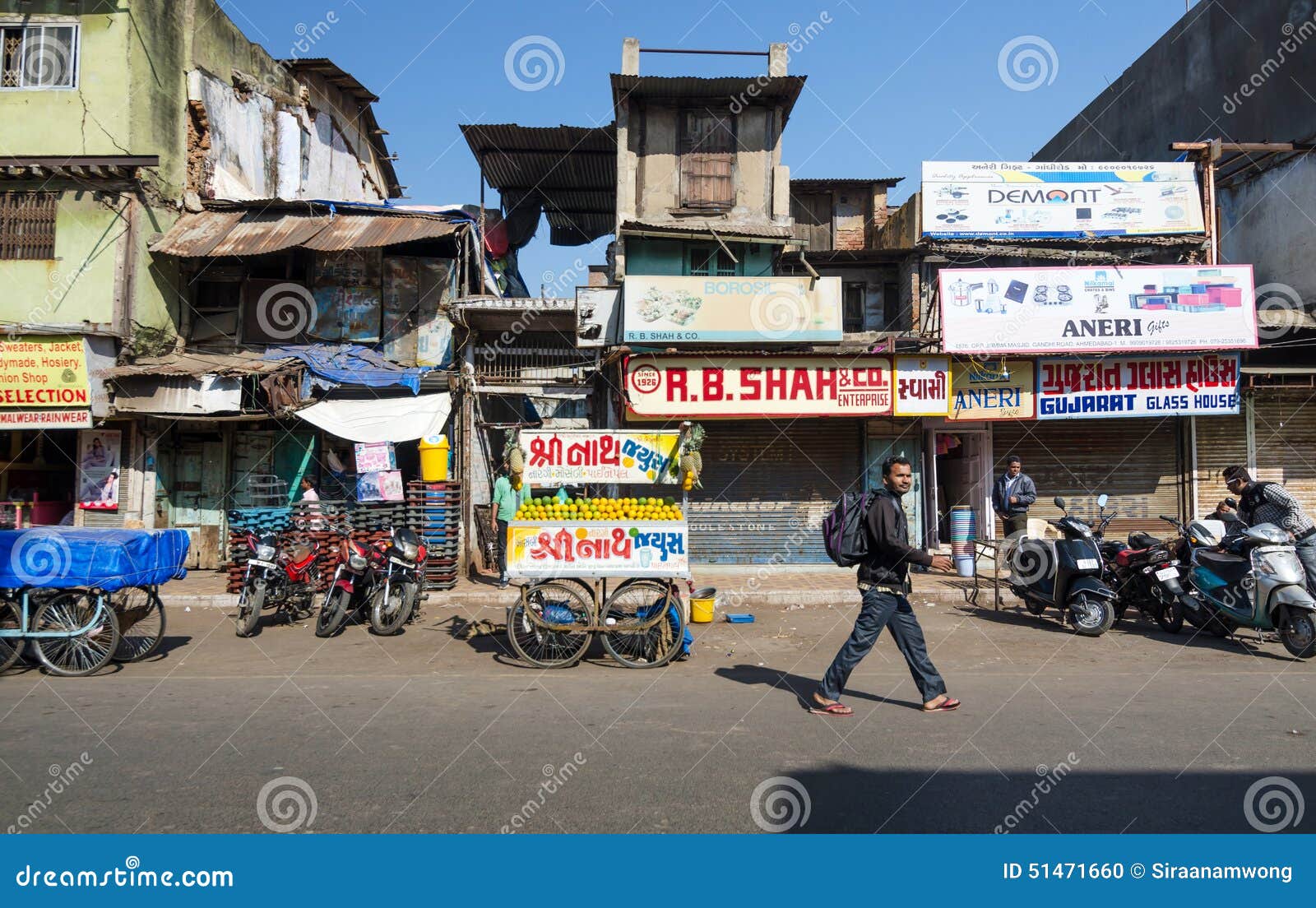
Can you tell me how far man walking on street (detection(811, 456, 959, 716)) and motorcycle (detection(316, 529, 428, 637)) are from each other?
17.8 ft

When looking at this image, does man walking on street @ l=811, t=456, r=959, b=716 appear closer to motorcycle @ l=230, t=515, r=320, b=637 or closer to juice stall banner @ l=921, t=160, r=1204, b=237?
motorcycle @ l=230, t=515, r=320, b=637

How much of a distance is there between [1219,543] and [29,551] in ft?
38.4

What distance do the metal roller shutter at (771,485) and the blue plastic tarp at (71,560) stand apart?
881 cm

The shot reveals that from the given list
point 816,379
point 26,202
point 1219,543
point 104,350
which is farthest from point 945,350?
point 26,202

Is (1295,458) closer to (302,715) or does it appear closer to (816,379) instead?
(816,379)

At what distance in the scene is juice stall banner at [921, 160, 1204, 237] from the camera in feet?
55.4

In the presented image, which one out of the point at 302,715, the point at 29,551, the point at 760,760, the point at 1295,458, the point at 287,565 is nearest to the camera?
the point at 760,760

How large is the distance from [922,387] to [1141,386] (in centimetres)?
386

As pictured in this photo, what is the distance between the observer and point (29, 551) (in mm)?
7242

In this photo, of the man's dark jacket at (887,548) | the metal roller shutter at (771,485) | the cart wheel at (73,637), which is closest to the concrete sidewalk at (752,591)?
the metal roller shutter at (771,485)

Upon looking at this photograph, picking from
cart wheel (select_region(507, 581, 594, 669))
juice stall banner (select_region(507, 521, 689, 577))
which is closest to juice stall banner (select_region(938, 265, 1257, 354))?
juice stall banner (select_region(507, 521, 689, 577))

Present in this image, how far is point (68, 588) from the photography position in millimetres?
7410

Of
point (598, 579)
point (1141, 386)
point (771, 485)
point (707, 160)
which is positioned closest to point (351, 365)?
point (771, 485)

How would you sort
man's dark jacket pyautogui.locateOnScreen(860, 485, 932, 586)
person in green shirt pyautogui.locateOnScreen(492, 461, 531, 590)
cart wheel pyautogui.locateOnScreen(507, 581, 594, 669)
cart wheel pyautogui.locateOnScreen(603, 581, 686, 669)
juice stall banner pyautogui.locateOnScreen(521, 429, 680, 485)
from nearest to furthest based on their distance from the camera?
1. man's dark jacket pyautogui.locateOnScreen(860, 485, 932, 586)
2. cart wheel pyautogui.locateOnScreen(603, 581, 686, 669)
3. cart wheel pyautogui.locateOnScreen(507, 581, 594, 669)
4. juice stall banner pyautogui.locateOnScreen(521, 429, 680, 485)
5. person in green shirt pyautogui.locateOnScreen(492, 461, 531, 590)
